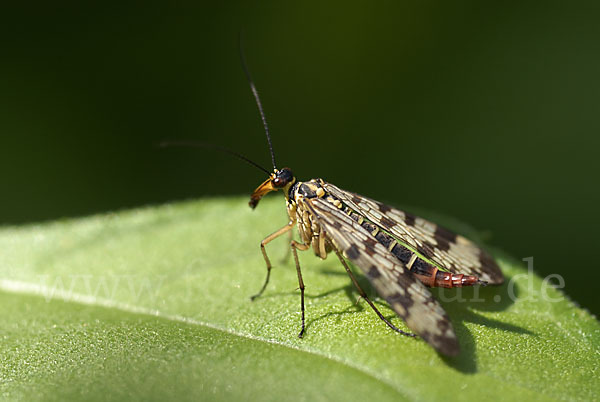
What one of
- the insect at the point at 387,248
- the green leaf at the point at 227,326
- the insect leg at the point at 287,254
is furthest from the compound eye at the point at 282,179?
the green leaf at the point at 227,326

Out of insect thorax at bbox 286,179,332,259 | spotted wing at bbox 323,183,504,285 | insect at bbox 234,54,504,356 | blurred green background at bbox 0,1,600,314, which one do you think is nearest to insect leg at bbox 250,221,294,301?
insect at bbox 234,54,504,356

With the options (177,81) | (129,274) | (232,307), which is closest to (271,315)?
(232,307)

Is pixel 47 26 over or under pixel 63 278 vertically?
over

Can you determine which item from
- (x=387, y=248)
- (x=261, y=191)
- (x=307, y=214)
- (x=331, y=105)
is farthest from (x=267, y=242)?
(x=331, y=105)

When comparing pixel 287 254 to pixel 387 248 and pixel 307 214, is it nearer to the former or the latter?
pixel 307 214

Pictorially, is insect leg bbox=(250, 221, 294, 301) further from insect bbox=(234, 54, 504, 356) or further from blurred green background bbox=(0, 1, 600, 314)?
blurred green background bbox=(0, 1, 600, 314)

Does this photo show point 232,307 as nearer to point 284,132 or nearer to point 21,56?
point 284,132

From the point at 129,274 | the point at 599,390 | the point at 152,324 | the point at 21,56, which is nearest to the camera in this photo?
the point at 599,390
